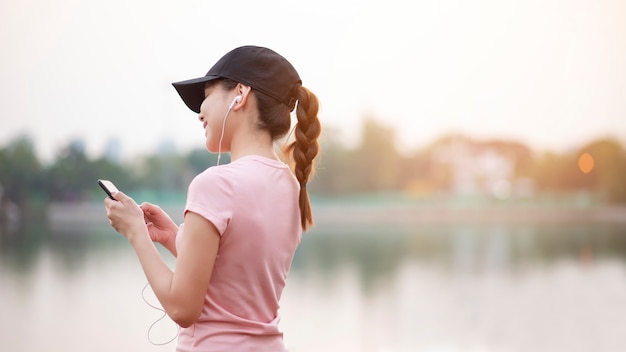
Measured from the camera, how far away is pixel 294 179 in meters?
1.00

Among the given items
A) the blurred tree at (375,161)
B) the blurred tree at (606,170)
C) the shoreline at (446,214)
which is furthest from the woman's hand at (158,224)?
the blurred tree at (606,170)

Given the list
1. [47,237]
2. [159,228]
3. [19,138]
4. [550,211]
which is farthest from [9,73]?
[159,228]

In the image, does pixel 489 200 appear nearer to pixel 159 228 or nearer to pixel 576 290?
pixel 576 290

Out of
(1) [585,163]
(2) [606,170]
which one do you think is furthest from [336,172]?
(2) [606,170]

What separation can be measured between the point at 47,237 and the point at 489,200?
10824 millimetres

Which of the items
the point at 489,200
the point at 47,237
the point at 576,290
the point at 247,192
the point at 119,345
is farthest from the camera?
the point at 489,200

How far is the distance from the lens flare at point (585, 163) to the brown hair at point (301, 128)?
64.5ft

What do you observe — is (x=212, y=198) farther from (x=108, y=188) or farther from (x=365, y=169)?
(x=365, y=169)

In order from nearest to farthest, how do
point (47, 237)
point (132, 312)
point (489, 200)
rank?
point (132, 312), point (47, 237), point (489, 200)

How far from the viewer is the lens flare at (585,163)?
19641 mm

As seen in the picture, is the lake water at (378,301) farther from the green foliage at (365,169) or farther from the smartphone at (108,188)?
the green foliage at (365,169)

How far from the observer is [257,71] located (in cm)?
97

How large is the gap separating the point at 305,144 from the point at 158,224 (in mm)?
217

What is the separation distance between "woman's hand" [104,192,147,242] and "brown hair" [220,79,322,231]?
0.18 m
